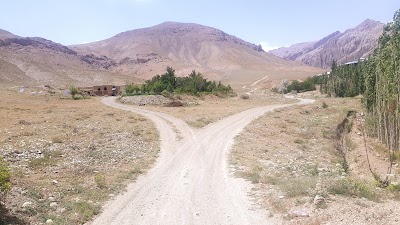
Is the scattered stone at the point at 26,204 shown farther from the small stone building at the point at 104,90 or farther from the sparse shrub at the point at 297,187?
the small stone building at the point at 104,90

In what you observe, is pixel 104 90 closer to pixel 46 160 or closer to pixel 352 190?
pixel 46 160

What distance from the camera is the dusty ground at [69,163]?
13.3m

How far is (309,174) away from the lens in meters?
18.6

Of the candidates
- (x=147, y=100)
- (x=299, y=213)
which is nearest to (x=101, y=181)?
(x=299, y=213)

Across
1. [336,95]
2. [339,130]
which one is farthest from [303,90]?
[339,130]

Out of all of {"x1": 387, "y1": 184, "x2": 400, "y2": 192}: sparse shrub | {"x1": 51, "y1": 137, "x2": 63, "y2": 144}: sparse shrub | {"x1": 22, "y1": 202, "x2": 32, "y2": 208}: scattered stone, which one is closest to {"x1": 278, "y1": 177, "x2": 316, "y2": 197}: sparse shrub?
{"x1": 387, "y1": 184, "x2": 400, "y2": 192}: sparse shrub

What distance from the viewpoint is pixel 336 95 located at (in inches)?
3826

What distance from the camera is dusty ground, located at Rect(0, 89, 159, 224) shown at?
1326cm

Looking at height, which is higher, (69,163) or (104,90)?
(104,90)

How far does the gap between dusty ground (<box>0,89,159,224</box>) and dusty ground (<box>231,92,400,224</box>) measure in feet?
21.5

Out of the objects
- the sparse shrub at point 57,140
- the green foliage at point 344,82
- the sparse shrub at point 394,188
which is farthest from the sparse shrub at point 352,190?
the green foliage at point 344,82

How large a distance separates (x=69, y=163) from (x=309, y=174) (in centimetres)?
1356

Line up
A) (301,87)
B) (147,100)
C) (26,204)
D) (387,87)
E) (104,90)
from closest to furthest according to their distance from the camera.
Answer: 1. (26,204)
2. (387,87)
3. (147,100)
4. (104,90)
5. (301,87)

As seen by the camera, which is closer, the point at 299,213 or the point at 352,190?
the point at 299,213
